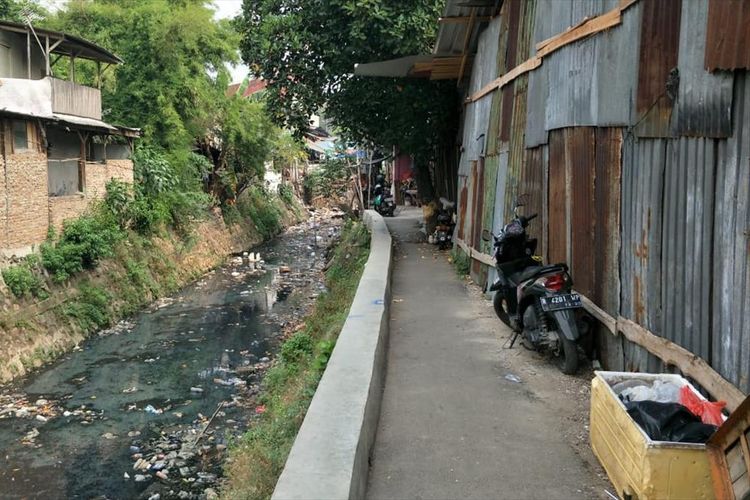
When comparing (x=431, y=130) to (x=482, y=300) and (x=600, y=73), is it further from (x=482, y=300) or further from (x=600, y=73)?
(x=600, y=73)

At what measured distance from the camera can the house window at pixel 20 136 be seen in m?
14.0

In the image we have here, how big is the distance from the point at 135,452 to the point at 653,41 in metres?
7.91

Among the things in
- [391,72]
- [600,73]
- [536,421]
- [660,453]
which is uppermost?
[391,72]

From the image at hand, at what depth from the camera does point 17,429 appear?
9.49 m

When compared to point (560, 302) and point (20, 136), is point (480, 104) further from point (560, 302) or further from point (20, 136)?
point (20, 136)

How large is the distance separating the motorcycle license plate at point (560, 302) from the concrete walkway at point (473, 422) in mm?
607

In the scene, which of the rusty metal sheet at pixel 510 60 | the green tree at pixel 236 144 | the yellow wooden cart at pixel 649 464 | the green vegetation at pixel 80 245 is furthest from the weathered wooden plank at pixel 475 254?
the green tree at pixel 236 144

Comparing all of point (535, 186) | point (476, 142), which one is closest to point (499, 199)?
point (535, 186)

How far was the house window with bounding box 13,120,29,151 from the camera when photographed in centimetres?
1405

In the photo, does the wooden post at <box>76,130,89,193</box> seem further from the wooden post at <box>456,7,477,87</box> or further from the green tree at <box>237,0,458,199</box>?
the wooden post at <box>456,7,477,87</box>

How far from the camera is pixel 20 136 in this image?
1437 centimetres

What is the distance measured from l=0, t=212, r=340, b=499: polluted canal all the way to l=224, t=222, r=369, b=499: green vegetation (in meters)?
0.66

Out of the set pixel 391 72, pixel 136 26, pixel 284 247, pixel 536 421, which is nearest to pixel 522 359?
pixel 536 421

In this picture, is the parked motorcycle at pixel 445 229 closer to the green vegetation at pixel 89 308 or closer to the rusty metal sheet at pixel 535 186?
the rusty metal sheet at pixel 535 186
